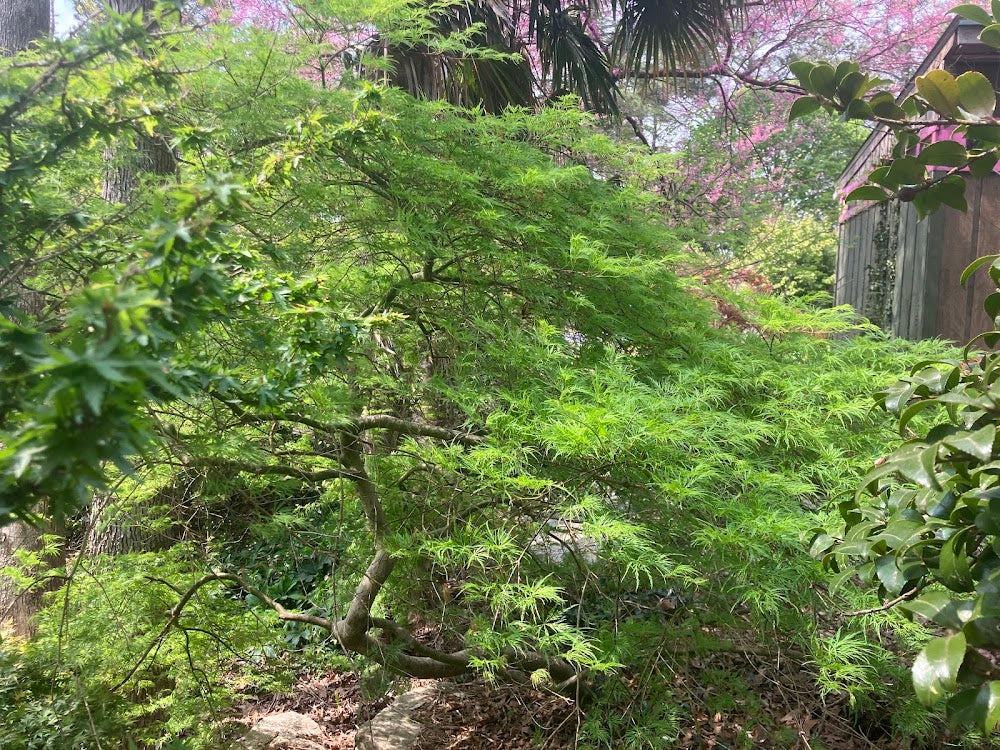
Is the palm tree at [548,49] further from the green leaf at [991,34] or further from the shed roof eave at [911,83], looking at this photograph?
the green leaf at [991,34]

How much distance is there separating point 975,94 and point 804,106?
0.79ft

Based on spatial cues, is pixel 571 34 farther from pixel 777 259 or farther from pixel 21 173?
pixel 777 259

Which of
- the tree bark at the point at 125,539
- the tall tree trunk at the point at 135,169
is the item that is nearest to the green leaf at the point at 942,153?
the tall tree trunk at the point at 135,169

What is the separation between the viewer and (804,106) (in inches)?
44.6

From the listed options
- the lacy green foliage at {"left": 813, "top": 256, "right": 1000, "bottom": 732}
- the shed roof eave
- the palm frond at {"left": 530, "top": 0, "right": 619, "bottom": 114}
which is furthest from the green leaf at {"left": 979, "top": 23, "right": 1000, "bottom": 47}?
the palm frond at {"left": 530, "top": 0, "right": 619, "bottom": 114}

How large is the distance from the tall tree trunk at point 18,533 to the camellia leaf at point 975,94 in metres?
3.82

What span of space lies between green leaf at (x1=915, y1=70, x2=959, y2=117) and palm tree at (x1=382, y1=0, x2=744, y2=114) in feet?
7.51

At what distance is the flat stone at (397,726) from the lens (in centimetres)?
291

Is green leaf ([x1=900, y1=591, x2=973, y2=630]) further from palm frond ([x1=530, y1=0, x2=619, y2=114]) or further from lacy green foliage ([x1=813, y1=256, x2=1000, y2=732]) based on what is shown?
palm frond ([x1=530, y1=0, x2=619, y2=114])

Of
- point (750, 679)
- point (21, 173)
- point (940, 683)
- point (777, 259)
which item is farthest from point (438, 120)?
point (777, 259)

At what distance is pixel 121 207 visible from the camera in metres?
2.11

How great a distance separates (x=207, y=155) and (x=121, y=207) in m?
0.43

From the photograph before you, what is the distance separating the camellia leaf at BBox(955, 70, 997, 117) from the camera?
102cm

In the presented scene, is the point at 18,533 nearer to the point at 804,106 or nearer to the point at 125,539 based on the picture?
the point at 125,539
